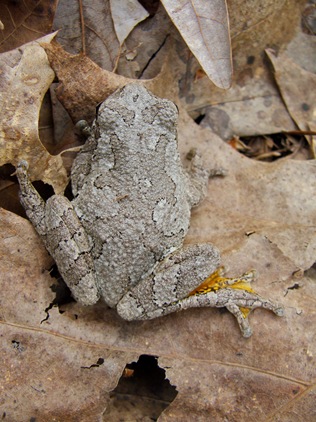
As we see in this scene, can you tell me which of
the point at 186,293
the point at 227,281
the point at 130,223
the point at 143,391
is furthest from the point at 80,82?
the point at 143,391

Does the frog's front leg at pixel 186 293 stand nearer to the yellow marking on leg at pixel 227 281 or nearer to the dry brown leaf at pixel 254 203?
the yellow marking on leg at pixel 227 281

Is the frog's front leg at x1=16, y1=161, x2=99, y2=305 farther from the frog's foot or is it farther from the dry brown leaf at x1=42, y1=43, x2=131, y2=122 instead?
A: the frog's foot

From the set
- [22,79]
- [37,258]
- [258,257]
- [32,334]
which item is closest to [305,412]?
[258,257]

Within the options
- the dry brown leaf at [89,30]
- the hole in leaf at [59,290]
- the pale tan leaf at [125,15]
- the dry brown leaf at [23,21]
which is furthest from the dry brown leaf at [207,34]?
the hole in leaf at [59,290]

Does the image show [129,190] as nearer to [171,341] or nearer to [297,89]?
[171,341]

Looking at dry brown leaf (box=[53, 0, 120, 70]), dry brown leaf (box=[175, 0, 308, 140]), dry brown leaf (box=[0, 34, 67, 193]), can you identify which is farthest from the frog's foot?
dry brown leaf (box=[53, 0, 120, 70])

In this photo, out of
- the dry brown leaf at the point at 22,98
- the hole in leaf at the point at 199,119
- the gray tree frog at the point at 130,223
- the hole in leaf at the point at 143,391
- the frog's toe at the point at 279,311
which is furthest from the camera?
the hole in leaf at the point at 199,119

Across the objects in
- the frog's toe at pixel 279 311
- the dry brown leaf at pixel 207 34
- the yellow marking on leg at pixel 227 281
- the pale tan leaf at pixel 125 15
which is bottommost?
the frog's toe at pixel 279 311
